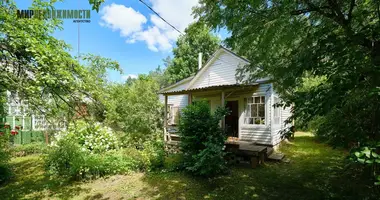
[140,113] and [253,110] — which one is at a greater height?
[253,110]

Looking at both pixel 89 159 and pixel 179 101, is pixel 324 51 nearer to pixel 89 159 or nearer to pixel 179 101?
pixel 89 159

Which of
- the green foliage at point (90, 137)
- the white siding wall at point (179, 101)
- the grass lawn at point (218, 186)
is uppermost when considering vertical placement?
the white siding wall at point (179, 101)

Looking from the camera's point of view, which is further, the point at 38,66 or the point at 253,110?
the point at 253,110

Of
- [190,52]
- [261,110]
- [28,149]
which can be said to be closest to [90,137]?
[28,149]

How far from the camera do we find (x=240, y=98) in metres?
9.57

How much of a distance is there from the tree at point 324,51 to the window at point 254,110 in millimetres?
4061

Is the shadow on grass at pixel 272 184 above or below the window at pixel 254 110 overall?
below

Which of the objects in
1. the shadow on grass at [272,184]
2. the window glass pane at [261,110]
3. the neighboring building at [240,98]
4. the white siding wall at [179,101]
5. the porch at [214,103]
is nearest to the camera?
the shadow on grass at [272,184]

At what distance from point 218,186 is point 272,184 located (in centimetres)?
138

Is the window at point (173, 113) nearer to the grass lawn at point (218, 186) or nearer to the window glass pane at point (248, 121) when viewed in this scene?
the window glass pane at point (248, 121)

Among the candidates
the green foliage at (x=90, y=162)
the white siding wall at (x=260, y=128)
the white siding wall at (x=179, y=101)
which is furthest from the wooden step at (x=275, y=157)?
the white siding wall at (x=179, y=101)

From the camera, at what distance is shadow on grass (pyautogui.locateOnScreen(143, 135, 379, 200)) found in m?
4.26

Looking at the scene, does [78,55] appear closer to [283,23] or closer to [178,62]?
[283,23]

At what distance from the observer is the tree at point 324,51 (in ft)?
7.46
